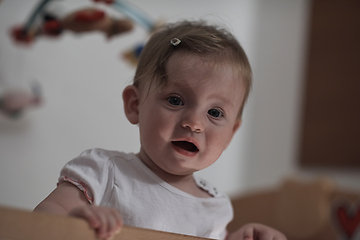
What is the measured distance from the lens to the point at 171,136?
19.3 inches

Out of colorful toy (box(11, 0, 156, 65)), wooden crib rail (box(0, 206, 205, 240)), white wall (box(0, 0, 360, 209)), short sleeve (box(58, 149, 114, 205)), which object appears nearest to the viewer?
wooden crib rail (box(0, 206, 205, 240))

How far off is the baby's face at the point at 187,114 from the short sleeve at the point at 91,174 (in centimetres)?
6

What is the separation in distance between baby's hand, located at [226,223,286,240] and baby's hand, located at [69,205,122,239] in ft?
0.86

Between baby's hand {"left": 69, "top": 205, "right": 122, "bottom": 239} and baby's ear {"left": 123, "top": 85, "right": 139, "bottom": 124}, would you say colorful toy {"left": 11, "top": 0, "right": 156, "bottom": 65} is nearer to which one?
baby's ear {"left": 123, "top": 85, "right": 139, "bottom": 124}

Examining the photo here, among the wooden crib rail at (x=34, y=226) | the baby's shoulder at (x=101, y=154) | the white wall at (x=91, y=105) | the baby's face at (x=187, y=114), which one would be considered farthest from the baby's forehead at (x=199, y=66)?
the white wall at (x=91, y=105)

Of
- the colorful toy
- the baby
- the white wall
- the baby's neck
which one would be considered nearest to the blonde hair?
the baby

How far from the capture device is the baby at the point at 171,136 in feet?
1.60

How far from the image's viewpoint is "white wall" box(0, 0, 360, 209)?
56.8 inches

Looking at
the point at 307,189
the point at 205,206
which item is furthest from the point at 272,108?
the point at 205,206

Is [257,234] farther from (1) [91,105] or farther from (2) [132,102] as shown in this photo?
(1) [91,105]

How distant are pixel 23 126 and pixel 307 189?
102 cm

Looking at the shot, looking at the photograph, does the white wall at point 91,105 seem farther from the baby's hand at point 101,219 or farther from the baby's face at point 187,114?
the baby's hand at point 101,219

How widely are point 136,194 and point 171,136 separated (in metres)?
0.08

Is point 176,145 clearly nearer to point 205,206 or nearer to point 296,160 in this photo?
point 205,206
